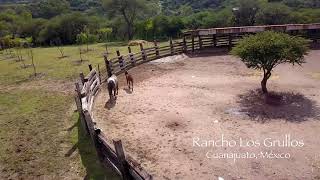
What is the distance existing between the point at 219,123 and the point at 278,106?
303 cm

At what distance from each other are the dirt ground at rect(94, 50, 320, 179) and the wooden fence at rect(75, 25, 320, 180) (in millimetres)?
905

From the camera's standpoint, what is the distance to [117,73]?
19734 millimetres

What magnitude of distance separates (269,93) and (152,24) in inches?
1130

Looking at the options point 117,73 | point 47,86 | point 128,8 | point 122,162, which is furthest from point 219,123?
point 128,8

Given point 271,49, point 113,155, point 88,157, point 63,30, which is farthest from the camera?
point 63,30

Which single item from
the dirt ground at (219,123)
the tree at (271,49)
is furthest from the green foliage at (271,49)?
the dirt ground at (219,123)

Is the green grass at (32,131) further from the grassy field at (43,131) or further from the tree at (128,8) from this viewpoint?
the tree at (128,8)

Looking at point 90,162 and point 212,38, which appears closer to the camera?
point 90,162

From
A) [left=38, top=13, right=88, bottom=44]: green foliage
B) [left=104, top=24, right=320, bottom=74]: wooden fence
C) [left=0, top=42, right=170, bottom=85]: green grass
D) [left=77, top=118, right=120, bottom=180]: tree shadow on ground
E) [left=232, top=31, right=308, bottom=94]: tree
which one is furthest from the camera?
[left=38, top=13, right=88, bottom=44]: green foliage

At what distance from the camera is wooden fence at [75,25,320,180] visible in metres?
8.51

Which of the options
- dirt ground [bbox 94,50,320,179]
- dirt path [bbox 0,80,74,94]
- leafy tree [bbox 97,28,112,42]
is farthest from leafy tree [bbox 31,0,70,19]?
dirt ground [bbox 94,50,320,179]

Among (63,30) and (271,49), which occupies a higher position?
(63,30)

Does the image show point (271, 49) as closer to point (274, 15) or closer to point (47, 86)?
point (47, 86)

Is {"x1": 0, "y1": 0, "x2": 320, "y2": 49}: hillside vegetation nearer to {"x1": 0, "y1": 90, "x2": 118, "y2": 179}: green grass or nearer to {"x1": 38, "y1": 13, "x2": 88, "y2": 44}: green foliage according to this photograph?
{"x1": 38, "y1": 13, "x2": 88, "y2": 44}: green foliage
